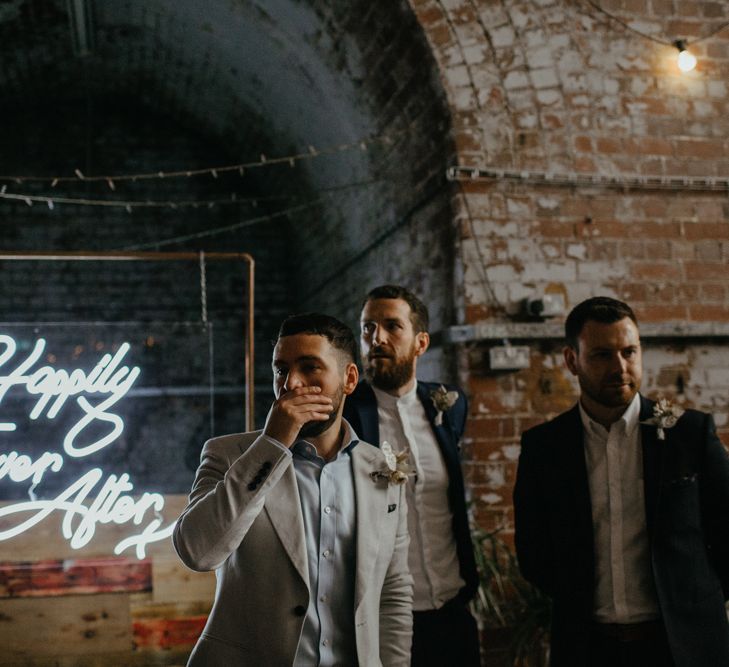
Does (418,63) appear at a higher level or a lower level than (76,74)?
lower

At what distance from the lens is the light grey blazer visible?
58.4 inches

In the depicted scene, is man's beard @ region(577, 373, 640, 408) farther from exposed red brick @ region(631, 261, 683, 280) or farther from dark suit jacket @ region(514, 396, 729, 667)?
exposed red brick @ region(631, 261, 683, 280)

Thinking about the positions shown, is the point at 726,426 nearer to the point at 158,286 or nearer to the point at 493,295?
the point at 493,295

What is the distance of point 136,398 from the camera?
11.2 ft

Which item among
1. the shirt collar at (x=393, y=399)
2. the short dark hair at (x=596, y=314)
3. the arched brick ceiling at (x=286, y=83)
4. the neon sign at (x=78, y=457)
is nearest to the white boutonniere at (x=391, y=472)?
the shirt collar at (x=393, y=399)

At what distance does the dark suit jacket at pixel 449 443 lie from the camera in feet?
7.40

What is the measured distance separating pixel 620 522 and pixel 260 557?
1.02 meters

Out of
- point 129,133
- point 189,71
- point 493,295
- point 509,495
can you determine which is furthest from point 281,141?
point 509,495

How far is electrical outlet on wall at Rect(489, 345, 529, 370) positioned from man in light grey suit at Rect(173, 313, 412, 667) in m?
1.85

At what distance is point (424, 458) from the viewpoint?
2328 mm

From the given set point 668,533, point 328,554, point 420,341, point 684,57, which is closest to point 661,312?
point 684,57

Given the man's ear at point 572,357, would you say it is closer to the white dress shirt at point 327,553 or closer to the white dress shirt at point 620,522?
the white dress shirt at point 620,522

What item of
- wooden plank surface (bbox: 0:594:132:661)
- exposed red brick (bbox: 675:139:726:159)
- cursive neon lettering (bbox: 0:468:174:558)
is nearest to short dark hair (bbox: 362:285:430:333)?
cursive neon lettering (bbox: 0:468:174:558)

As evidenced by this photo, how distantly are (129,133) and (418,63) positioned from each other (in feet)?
14.9
